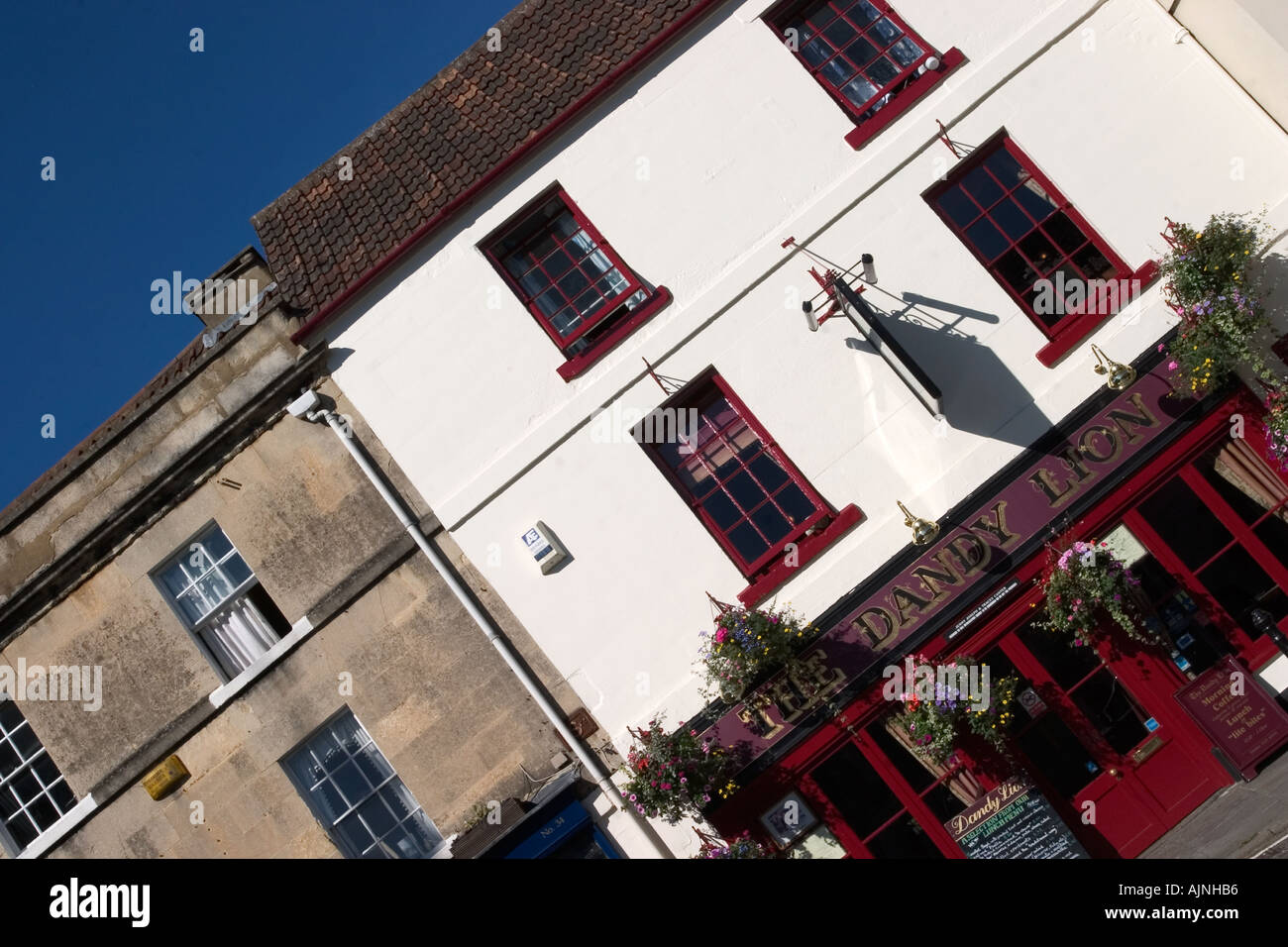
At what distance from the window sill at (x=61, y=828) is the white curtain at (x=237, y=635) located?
7.15ft

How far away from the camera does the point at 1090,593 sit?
10258 mm

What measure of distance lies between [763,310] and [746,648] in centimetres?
360

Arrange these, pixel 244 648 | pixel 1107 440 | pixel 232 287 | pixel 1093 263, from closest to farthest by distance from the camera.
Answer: pixel 1107 440 < pixel 1093 263 < pixel 244 648 < pixel 232 287

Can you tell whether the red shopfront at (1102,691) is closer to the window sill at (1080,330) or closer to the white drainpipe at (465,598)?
Result: the window sill at (1080,330)

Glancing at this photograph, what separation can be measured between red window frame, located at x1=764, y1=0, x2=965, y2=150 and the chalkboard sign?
6899mm

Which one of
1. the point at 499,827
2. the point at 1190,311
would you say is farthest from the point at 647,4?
the point at 499,827

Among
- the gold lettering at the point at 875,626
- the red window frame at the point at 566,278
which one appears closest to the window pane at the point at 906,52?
the red window frame at the point at 566,278

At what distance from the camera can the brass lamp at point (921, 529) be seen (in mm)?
10641

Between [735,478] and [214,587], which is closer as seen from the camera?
[735,478]

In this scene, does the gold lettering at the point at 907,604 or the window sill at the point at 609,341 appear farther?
the window sill at the point at 609,341

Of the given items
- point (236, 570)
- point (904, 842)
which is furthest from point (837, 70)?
point (236, 570)

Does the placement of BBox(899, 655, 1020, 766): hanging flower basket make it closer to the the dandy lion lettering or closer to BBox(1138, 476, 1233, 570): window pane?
the the dandy lion lettering

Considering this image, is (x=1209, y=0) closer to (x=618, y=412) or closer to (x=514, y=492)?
(x=618, y=412)

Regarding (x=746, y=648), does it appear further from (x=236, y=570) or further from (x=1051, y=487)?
(x=236, y=570)
